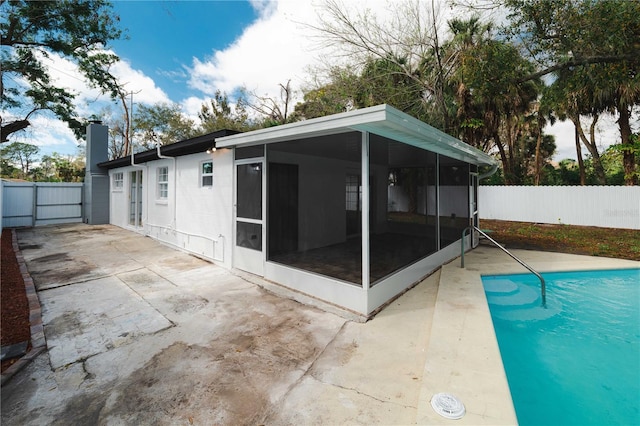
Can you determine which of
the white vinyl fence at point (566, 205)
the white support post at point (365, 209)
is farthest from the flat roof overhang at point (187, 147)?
the white vinyl fence at point (566, 205)

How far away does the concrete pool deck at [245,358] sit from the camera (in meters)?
2.13

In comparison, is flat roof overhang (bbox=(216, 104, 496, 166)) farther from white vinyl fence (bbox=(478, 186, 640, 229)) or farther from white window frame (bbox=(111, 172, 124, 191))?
white vinyl fence (bbox=(478, 186, 640, 229))

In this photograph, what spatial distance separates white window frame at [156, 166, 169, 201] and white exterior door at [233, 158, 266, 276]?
3761 mm

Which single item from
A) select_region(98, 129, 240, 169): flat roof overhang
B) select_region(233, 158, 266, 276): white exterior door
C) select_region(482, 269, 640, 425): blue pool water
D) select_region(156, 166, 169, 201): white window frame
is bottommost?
select_region(482, 269, 640, 425): blue pool water

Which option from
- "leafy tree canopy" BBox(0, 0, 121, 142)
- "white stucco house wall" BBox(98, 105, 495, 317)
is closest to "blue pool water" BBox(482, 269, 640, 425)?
"white stucco house wall" BBox(98, 105, 495, 317)

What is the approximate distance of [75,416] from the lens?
6.81 feet

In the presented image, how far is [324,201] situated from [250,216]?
2.82 m

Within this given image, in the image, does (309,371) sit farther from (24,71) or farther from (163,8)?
(24,71)

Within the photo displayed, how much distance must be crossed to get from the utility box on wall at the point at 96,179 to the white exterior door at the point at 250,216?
33.7 feet

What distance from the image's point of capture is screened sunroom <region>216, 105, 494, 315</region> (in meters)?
3.84

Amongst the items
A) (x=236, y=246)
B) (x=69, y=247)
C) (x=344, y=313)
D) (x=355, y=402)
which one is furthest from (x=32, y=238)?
(x=355, y=402)

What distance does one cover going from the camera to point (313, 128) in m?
3.72

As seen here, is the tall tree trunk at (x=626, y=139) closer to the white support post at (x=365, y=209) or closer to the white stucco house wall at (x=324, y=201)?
the white stucco house wall at (x=324, y=201)

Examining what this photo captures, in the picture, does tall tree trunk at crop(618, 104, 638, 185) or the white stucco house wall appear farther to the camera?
tall tree trunk at crop(618, 104, 638, 185)
